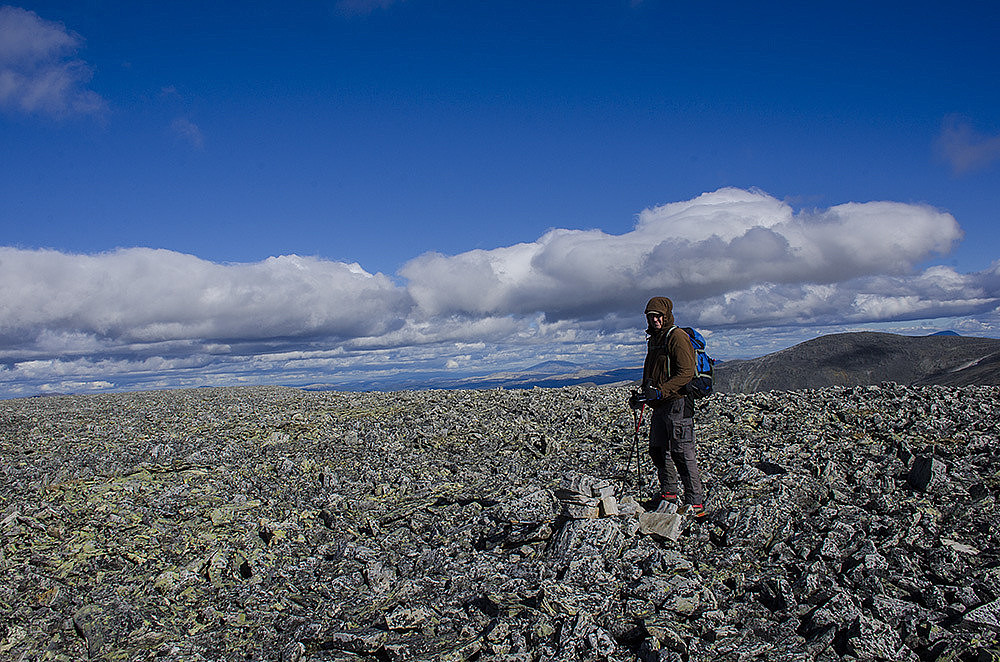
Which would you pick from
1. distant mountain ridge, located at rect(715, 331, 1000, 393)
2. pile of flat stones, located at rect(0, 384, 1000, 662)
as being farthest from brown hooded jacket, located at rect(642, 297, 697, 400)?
distant mountain ridge, located at rect(715, 331, 1000, 393)

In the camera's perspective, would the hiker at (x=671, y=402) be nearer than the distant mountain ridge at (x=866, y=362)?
Yes

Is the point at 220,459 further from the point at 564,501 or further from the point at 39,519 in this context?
the point at 564,501

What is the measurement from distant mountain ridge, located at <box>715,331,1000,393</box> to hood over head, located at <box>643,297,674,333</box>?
277ft

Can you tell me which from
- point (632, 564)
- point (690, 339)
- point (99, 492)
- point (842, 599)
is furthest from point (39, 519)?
point (842, 599)

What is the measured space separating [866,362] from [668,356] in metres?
117

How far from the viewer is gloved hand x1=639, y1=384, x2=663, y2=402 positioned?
10578 mm

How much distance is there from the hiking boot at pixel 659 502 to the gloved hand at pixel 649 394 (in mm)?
1778

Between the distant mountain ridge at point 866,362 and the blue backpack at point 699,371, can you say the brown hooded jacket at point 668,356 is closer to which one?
the blue backpack at point 699,371

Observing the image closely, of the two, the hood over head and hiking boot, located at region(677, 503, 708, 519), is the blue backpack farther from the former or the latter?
hiking boot, located at region(677, 503, 708, 519)

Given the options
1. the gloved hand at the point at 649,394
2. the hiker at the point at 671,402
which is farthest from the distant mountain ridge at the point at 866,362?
the gloved hand at the point at 649,394

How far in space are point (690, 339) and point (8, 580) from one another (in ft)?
38.1

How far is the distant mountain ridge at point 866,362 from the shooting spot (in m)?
96.4

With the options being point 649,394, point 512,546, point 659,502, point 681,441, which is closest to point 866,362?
point 659,502

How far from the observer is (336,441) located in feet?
57.7
